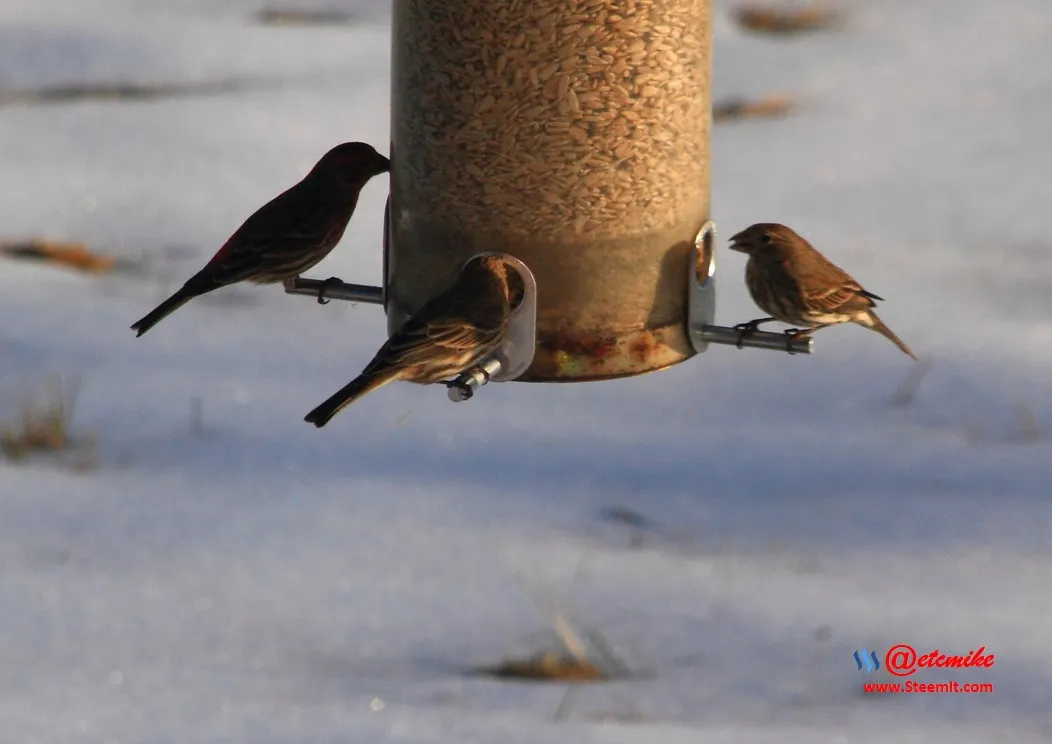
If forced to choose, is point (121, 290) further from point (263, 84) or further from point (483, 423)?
point (263, 84)

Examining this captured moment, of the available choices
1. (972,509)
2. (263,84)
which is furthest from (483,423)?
(263,84)

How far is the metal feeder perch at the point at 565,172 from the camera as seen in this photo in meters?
4.32

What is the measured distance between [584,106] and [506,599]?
2.17m

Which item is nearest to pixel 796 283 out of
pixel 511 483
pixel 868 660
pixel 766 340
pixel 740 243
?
pixel 740 243

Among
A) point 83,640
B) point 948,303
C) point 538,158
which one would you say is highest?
point 538,158

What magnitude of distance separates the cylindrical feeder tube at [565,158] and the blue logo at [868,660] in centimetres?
143

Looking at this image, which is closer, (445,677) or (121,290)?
(445,677)

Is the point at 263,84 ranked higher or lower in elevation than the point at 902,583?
higher

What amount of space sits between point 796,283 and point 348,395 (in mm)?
1463

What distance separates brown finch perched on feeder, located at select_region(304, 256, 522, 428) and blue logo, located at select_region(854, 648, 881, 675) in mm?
1884

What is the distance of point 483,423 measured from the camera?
745 centimetres

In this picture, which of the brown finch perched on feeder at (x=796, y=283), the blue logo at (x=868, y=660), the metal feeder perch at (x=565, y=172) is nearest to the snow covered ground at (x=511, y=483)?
the blue logo at (x=868, y=660)

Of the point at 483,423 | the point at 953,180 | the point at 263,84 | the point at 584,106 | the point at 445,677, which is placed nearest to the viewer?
the point at 584,106

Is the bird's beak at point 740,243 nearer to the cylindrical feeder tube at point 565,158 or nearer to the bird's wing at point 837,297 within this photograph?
the bird's wing at point 837,297
